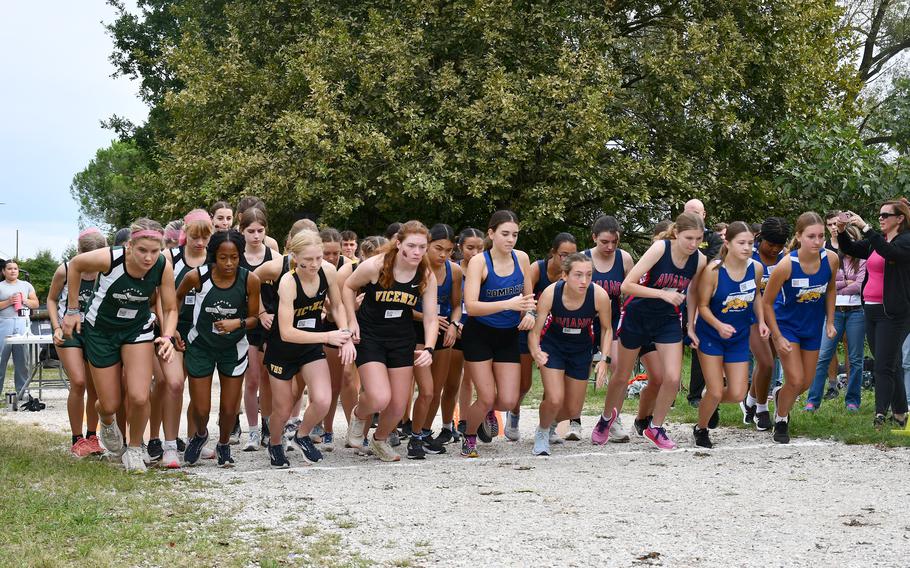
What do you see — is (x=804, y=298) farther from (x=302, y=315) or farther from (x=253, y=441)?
(x=253, y=441)

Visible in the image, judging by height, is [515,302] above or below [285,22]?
below

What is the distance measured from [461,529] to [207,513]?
5.27 feet

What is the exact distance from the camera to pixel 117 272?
319 inches

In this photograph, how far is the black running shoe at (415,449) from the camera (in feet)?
29.7

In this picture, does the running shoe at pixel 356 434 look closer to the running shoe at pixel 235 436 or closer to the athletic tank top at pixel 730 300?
the running shoe at pixel 235 436

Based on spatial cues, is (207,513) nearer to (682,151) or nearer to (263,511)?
(263,511)

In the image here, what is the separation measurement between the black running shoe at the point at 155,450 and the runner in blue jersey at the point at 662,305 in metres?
4.09

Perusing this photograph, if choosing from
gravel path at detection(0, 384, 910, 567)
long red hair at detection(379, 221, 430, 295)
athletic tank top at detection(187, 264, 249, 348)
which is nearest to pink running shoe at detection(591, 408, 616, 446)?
gravel path at detection(0, 384, 910, 567)

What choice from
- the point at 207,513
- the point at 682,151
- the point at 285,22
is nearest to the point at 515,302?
the point at 207,513

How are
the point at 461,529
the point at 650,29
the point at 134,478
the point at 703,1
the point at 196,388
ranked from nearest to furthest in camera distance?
the point at 461,529 < the point at 134,478 < the point at 196,388 < the point at 703,1 < the point at 650,29

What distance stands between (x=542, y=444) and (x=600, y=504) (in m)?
2.48

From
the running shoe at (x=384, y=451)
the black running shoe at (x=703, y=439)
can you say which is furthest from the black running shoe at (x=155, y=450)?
the black running shoe at (x=703, y=439)

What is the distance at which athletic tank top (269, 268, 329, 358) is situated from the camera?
838cm

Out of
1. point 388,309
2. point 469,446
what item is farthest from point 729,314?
point 388,309
